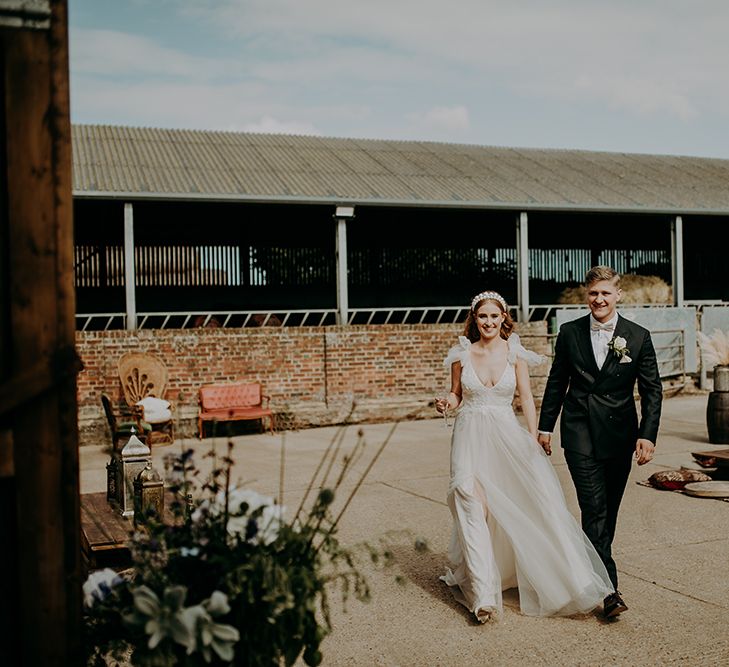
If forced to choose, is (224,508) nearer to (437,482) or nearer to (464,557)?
(464,557)

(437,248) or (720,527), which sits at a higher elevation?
(437,248)

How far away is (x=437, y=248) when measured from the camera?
72.1ft

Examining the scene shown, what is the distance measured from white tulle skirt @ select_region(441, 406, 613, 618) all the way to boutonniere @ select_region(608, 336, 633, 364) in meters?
0.75

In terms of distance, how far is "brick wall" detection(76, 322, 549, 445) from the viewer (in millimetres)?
13883

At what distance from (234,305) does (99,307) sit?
302cm

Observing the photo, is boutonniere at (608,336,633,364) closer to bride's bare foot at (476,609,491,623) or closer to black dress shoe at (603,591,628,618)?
black dress shoe at (603,591,628,618)

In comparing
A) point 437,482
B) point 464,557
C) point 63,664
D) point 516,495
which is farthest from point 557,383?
point 437,482

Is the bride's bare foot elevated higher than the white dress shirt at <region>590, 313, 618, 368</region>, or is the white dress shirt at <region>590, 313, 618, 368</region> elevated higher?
the white dress shirt at <region>590, 313, 618, 368</region>

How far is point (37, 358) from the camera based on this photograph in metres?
2.57

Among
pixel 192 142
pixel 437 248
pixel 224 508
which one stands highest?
pixel 192 142

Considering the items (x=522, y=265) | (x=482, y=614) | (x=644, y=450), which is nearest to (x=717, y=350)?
(x=522, y=265)

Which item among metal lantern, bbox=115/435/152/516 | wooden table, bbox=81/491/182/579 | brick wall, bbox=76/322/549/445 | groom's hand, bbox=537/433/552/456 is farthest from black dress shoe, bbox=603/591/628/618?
brick wall, bbox=76/322/549/445

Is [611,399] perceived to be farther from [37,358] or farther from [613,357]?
[37,358]

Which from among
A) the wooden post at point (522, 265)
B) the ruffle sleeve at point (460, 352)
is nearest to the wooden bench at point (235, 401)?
the wooden post at point (522, 265)
